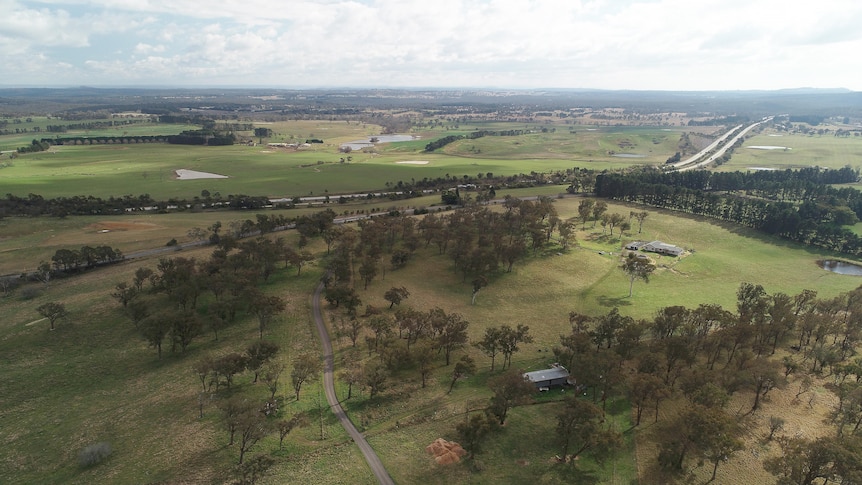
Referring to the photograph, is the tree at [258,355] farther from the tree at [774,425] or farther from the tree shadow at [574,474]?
the tree at [774,425]

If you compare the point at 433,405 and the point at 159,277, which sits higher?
the point at 159,277

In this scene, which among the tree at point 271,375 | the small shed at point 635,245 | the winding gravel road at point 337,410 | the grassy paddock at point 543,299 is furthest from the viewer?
the small shed at point 635,245

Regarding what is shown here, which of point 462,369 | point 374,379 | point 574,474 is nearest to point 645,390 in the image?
point 574,474

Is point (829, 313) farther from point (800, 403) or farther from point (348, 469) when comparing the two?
point (348, 469)

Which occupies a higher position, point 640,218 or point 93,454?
point 640,218

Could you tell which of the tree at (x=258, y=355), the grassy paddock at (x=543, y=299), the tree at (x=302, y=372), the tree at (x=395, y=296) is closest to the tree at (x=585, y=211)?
the grassy paddock at (x=543, y=299)

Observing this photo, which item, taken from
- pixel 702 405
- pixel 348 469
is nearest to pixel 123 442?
pixel 348 469

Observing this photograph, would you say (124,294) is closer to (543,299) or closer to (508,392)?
(508,392)
